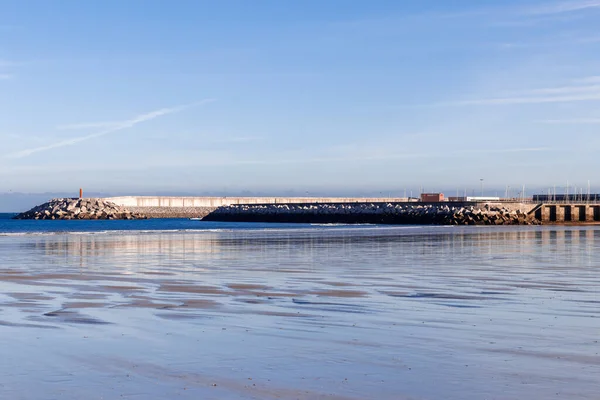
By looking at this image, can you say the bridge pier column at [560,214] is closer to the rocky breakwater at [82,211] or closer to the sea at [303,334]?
the sea at [303,334]

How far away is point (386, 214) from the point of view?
8281 cm

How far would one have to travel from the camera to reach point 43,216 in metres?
126

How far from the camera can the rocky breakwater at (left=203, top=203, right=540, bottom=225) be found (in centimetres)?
7481

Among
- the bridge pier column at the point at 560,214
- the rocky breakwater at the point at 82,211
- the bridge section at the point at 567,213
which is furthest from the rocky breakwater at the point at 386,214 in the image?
the rocky breakwater at the point at 82,211

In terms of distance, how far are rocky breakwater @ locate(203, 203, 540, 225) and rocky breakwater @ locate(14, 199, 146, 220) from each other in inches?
1022

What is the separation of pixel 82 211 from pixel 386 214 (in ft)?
194

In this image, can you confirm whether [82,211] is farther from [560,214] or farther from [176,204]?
[560,214]

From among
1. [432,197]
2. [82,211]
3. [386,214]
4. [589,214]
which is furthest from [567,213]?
[82,211]

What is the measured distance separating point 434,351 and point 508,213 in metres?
70.2

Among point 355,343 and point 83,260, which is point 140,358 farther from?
point 83,260

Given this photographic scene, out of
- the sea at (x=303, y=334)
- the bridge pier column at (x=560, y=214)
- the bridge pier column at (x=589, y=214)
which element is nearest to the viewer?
the sea at (x=303, y=334)

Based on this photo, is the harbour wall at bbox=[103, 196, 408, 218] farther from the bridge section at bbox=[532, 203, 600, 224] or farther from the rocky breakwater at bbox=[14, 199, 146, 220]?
the bridge section at bbox=[532, 203, 600, 224]

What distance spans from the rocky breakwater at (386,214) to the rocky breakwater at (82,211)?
25969 mm

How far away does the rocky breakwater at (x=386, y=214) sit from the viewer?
74812mm
